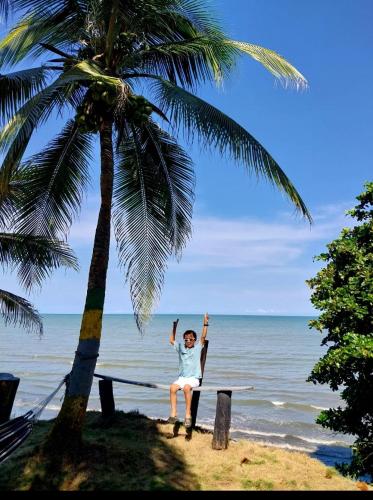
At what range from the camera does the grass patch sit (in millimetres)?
5223

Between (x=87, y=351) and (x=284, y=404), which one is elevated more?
(x=87, y=351)

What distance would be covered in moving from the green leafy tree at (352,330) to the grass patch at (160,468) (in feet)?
2.45

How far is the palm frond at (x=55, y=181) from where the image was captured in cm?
771

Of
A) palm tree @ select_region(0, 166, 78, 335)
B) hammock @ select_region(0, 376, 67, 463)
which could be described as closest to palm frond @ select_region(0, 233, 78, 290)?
palm tree @ select_region(0, 166, 78, 335)

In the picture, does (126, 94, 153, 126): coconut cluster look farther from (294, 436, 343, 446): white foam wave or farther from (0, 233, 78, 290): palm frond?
(294, 436, 343, 446): white foam wave

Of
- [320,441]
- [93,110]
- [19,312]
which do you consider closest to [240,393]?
[320,441]

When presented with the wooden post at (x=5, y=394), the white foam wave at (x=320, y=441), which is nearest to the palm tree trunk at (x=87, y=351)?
the wooden post at (x=5, y=394)

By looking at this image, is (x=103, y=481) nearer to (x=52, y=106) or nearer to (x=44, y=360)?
(x=52, y=106)

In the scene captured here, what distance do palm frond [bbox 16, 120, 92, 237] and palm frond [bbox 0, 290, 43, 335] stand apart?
14.3 feet

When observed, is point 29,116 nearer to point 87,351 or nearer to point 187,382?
point 87,351

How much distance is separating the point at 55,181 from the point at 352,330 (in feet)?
17.4

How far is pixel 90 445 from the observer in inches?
237

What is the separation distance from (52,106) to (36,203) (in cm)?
221

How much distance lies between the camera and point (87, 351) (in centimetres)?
588
